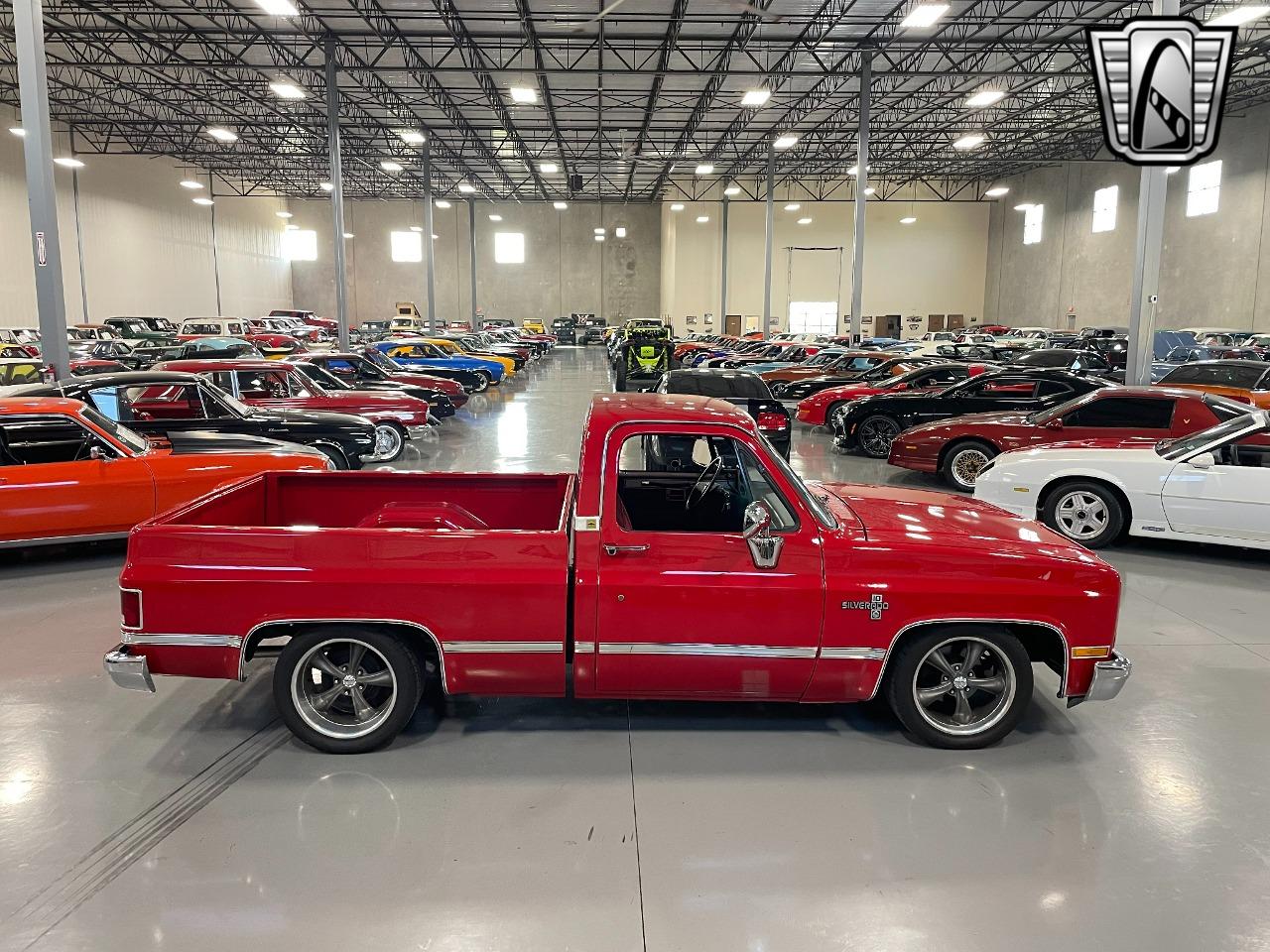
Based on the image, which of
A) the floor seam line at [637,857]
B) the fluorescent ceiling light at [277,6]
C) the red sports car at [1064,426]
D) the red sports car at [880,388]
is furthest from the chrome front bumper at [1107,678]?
the fluorescent ceiling light at [277,6]

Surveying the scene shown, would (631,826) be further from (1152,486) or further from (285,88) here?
(285,88)

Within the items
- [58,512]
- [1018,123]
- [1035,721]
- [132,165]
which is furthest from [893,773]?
[132,165]

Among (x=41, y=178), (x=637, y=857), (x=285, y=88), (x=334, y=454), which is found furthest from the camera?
(x=285, y=88)

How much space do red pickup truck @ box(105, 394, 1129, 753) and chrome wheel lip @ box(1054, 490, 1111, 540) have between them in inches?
164

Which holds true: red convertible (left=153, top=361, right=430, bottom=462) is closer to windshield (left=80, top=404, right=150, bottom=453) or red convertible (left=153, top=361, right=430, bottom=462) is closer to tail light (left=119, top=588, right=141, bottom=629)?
windshield (left=80, top=404, right=150, bottom=453)

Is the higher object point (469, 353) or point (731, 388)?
point (469, 353)

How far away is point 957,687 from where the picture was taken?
14.0ft

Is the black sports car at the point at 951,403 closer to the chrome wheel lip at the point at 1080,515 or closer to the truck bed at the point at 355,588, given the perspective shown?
the chrome wheel lip at the point at 1080,515

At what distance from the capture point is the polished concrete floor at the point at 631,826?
304 cm

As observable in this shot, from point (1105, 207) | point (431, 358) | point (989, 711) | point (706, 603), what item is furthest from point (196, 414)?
point (1105, 207)

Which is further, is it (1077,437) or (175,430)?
(175,430)

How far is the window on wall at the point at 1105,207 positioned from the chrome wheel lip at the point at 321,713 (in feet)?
134

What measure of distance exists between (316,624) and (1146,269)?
11.6 meters

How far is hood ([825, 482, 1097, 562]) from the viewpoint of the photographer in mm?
4238
